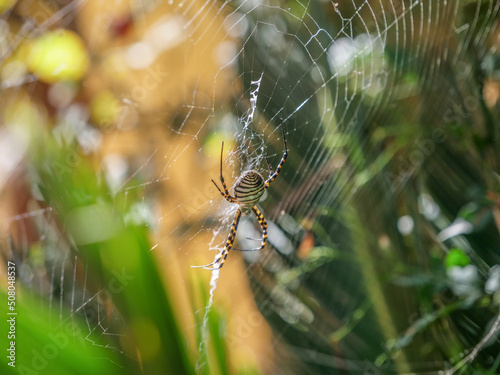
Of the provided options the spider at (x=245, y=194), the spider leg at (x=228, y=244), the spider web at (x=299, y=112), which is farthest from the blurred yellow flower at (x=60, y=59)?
the spider leg at (x=228, y=244)

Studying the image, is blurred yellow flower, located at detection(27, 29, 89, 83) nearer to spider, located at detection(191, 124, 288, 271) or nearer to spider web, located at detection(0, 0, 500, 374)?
spider web, located at detection(0, 0, 500, 374)

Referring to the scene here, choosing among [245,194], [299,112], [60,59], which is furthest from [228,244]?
[60,59]

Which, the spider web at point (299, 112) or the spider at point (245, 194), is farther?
the spider web at point (299, 112)

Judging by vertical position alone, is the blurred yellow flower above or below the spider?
above

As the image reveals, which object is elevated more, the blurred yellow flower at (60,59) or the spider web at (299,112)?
the blurred yellow flower at (60,59)

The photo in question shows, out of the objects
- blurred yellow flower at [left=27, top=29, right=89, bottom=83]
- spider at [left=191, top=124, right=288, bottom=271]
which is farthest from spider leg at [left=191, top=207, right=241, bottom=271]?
blurred yellow flower at [left=27, top=29, right=89, bottom=83]

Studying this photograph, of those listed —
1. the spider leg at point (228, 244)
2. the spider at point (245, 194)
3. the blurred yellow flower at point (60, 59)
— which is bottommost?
the spider leg at point (228, 244)

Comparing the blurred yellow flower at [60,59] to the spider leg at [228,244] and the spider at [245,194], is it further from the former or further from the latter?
the spider leg at [228,244]

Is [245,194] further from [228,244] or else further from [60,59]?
[60,59]

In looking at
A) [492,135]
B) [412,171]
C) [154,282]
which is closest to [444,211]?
[412,171]
